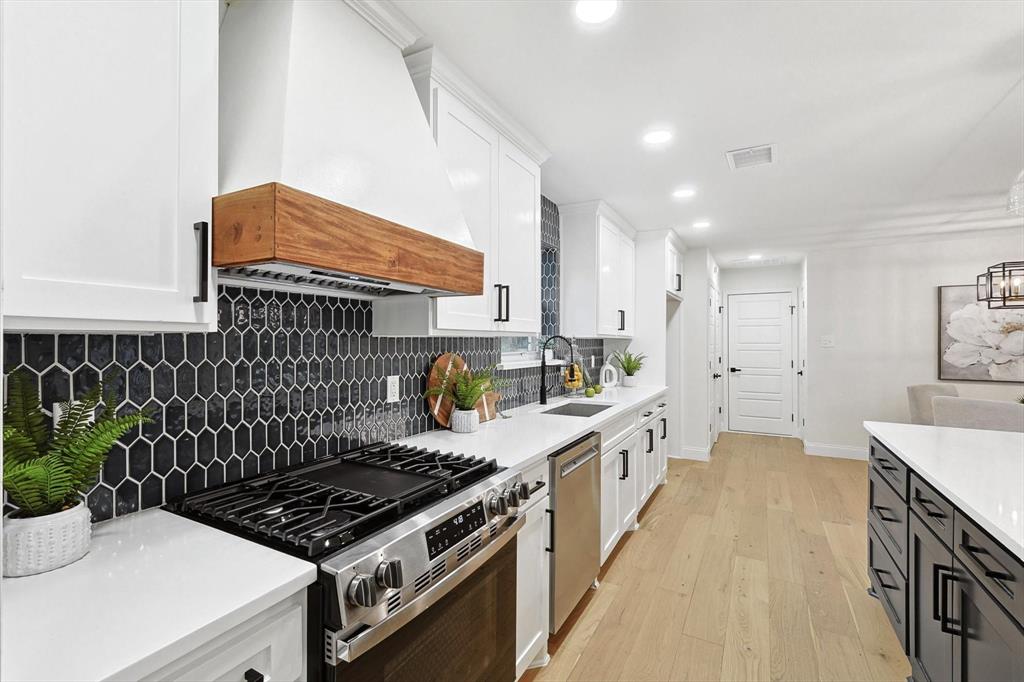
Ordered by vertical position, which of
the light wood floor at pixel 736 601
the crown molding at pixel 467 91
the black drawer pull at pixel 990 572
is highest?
the crown molding at pixel 467 91

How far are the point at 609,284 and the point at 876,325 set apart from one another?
140 inches

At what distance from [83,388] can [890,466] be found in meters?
2.88

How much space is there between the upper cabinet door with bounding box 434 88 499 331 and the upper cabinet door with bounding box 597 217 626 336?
5.38ft

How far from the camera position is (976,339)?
4840 millimetres

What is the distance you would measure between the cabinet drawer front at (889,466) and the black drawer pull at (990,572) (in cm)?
63

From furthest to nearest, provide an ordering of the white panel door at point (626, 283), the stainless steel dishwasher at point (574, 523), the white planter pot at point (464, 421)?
1. the white panel door at point (626, 283)
2. the white planter pot at point (464, 421)
3. the stainless steel dishwasher at point (574, 523)

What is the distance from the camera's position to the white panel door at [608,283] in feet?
12.3

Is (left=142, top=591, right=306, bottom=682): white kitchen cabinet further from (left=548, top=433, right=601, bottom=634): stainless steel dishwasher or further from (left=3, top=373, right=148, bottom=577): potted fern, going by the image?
(left=548, top=433, right=601, bottom=634): stainless steel dishwasher

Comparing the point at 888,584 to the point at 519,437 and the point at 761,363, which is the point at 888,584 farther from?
the point at 761,363

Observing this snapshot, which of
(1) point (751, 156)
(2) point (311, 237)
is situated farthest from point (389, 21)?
(1) point (751, 156)

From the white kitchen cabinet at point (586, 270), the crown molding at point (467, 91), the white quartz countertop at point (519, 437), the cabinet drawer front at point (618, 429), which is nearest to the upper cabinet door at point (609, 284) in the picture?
the white kitchen cabinet at point (586, 270)

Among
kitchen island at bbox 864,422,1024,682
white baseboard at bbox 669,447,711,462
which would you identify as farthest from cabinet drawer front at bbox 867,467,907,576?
white baseboard at bbox 669,447,711,462

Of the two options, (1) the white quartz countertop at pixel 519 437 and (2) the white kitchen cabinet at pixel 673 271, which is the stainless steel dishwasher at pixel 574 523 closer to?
(1) the white quartz countertop at pixel 519 437

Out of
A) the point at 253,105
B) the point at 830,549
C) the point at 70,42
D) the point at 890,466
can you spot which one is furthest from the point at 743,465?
the point at 70,42
